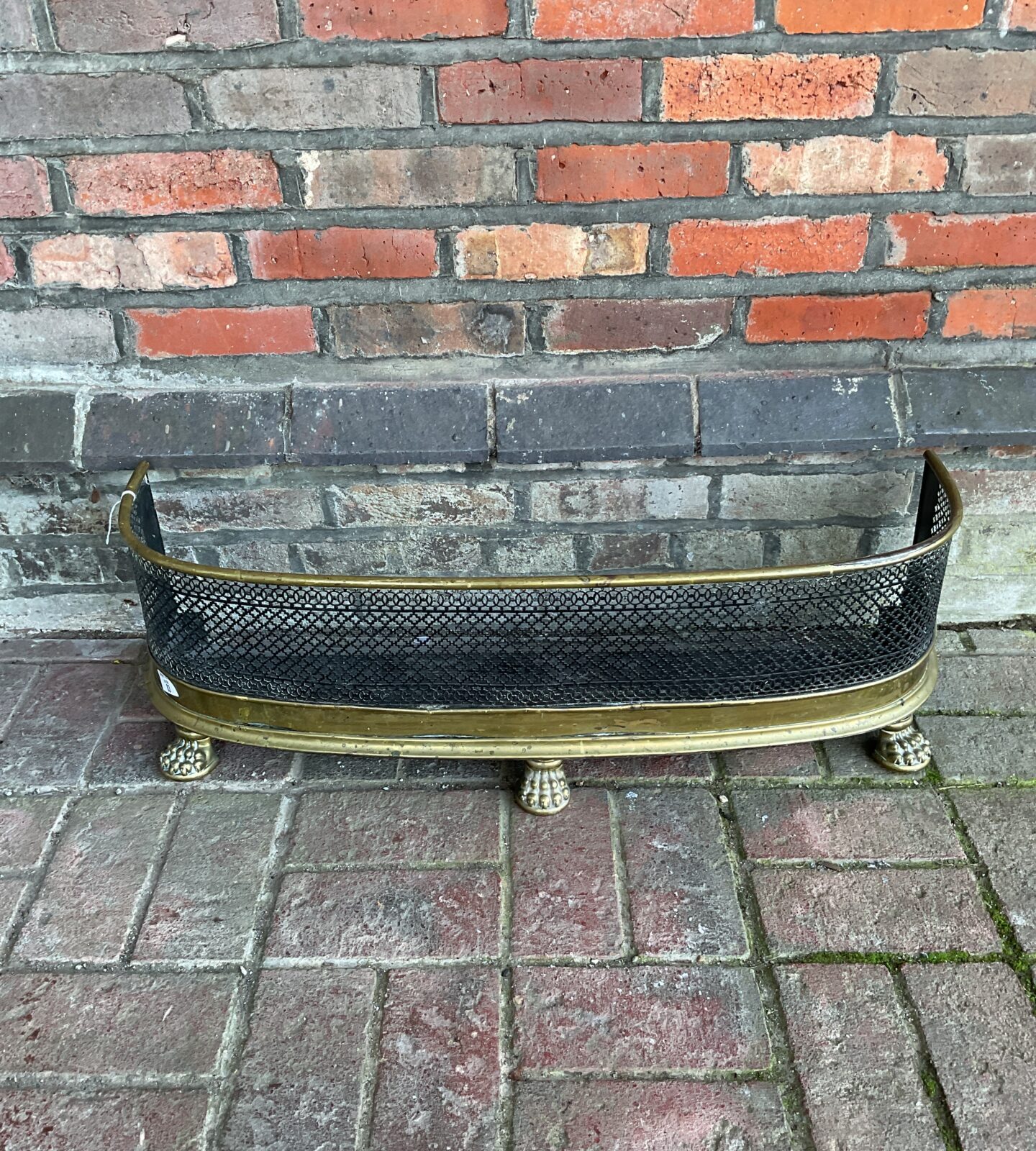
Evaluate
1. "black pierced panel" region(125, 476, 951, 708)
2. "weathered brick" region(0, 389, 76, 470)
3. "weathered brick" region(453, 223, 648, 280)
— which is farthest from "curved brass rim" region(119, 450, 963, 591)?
"weathered brick" region(453, 223, 648, 280)

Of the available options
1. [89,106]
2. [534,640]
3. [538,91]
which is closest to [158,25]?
[89,106]

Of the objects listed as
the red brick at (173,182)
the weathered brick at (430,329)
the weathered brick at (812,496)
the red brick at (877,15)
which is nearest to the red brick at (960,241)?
the red brick at (877,15)

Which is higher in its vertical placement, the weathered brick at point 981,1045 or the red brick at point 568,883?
the red brick at point 568,883

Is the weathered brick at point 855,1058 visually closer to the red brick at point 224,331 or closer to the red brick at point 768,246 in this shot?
the red brick at point 768,246

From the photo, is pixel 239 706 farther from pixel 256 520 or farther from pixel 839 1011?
pixel 839 1011

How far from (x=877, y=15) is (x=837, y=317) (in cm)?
48

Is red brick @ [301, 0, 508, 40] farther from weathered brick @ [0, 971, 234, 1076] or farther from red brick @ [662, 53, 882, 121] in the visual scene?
weathered brick @ [0, 971, 234, 1076]

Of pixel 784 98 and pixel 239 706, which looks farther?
pixel 239 706

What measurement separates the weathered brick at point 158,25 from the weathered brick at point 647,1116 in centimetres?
163

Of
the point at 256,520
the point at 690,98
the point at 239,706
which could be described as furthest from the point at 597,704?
the point at 690,98

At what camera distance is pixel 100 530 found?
2016 millimetres

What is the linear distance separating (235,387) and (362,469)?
28 cm

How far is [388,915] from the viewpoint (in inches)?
61.3

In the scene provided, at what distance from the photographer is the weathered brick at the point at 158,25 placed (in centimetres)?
152
